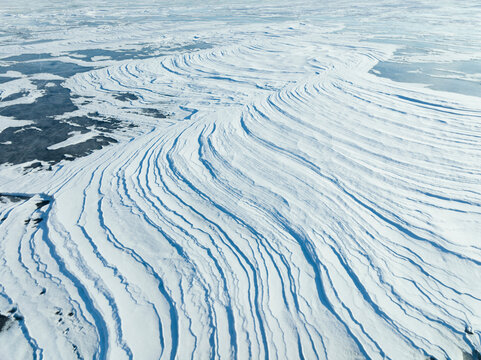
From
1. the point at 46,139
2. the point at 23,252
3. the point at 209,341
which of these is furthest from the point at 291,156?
the point at 46,139

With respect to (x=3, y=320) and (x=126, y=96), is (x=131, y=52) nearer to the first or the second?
(x=126, y=96)

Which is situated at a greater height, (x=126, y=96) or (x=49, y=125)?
(x=49, y=125)

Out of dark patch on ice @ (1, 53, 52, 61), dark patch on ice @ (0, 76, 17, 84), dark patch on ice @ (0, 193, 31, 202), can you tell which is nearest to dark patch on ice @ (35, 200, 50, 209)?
dark patch on ice @ (0, 193, 31, 202)

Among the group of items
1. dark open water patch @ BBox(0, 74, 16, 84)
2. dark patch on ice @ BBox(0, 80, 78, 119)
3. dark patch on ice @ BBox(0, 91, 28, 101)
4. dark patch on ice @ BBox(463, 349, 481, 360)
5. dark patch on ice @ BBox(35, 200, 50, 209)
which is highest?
dark patch on ice @ BBox(463, 349, 481, 360)

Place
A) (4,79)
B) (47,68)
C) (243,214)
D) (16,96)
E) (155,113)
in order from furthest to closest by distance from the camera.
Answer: (47,68) < (4,79) < (16,96) < (155,113) < (243,214)

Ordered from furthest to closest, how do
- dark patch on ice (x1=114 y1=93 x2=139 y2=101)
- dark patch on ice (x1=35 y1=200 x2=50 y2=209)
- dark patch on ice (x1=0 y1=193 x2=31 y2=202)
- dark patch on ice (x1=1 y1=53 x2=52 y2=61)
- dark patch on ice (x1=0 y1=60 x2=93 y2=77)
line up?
dark patch on ice (x1=1 y1=53 x2=52 y2=61) → dark patch on ice (x1=0 y1=60 x2=93 y2=77) → dark patch on ice (x1=114 y1=93 x2=139 y2=101) → dark patch on ice (x1=0 y1=193 x2=31 y2=202) → dark patch on ice (x1=35 y1=200 x2=50 y2=209)

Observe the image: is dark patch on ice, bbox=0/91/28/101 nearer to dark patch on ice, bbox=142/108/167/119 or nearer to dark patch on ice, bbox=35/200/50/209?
dark patch on ice, bbox=142/108/167/119

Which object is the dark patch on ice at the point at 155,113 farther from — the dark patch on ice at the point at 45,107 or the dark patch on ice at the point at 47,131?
the dark patch on ice at the point at 45,107

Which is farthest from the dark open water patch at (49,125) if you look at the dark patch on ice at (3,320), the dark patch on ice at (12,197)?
the dark patch on ice at (3,320)

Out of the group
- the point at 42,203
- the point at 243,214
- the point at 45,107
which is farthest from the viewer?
the point at 45,107

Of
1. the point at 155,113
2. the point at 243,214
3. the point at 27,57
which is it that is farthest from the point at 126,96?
the point at 27,57
